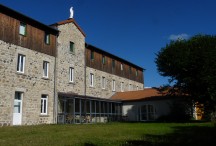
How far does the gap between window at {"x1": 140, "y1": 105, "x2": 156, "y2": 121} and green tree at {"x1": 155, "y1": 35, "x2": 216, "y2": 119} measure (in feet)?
22.2

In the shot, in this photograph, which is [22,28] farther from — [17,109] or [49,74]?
[17,109]

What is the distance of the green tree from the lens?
76.1ft

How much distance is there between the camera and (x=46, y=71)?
80.2 ft

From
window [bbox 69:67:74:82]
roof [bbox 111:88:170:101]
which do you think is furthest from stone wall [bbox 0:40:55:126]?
roof [bbox 111:88:170:101]

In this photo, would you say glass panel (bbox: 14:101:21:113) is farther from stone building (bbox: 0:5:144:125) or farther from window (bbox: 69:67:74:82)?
window (bbox: 69:67:74:82)

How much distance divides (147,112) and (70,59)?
11492 mm

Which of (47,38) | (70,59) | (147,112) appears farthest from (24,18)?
(147,112)

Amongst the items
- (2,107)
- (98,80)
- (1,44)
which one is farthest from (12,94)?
(98,80)

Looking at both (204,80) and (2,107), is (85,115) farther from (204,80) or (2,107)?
(204,80)

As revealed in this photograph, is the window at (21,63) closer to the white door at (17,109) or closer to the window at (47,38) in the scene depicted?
the white door at (17,109)

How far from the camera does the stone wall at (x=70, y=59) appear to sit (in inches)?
1021

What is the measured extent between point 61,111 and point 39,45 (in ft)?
20.2

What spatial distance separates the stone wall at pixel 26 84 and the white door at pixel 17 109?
0.23 meters

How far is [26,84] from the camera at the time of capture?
2189cm
